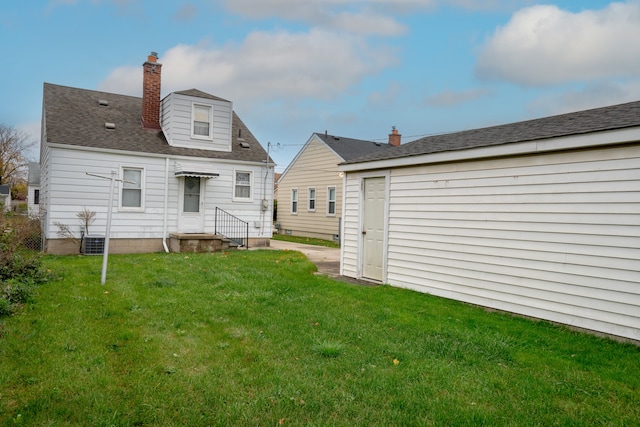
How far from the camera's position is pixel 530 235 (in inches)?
267

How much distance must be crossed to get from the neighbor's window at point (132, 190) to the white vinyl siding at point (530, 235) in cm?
913

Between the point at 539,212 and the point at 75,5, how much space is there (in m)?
12.4

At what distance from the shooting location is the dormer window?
1598 centimetres

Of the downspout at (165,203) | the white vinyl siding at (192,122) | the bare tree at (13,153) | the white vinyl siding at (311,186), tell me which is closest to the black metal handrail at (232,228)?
the downspout at (165,203)

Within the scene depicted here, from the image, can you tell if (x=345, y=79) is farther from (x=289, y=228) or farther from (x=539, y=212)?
(x=539, y=212)

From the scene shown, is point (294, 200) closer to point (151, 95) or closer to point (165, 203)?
point (151, 95)

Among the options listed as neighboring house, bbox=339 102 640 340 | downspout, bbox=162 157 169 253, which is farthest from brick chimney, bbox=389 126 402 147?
neighboring house, bbox=339 102 640 340

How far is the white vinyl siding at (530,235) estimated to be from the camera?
5.73m

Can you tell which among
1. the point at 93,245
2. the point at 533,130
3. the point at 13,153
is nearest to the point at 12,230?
the point at 93,245

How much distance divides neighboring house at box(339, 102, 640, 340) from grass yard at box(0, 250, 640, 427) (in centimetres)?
53

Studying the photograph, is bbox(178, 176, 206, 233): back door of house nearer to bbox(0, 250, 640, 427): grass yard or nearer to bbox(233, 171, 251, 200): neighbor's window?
bbox(233, 171, 251, 200): neighbor's window

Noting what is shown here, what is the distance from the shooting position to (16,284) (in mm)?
7219

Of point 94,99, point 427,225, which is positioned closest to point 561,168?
point 427,225

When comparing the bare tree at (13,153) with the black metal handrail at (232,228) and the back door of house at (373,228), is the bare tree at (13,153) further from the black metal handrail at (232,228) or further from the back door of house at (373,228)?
the back door of house at (373,228)
